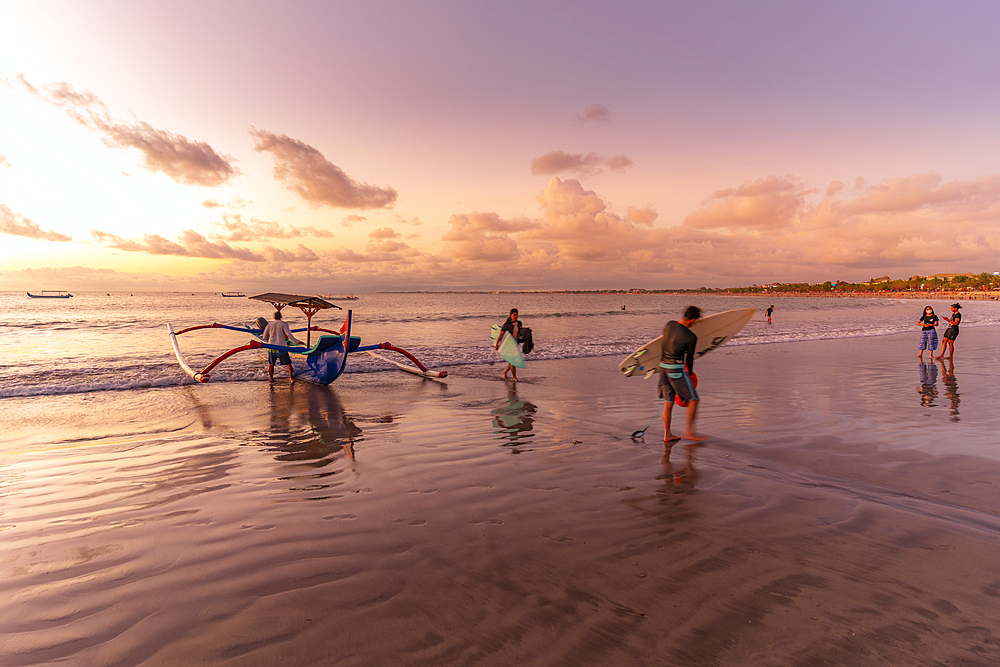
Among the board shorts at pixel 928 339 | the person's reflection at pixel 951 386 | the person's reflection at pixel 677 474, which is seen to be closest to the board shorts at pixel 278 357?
the person's reflection at pixel 677 474

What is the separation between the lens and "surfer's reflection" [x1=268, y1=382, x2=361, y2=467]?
7.18 meters

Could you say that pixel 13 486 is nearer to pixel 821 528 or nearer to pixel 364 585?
pixel 364 585

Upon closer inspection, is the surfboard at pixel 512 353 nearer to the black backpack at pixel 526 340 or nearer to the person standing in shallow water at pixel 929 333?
the black backpack at pixel 526 340

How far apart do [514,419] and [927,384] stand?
12.2 meters

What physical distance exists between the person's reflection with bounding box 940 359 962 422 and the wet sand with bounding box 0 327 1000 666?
32 cm

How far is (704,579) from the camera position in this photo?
140 inches

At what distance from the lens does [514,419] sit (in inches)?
363

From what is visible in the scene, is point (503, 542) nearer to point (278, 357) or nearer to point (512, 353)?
point (512, 353)

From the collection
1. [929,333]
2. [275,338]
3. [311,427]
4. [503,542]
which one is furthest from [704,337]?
[929,333]


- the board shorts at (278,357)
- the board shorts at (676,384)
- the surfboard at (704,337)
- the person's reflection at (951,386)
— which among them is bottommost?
the person's reflection at (951,386)

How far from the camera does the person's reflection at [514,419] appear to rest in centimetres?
795

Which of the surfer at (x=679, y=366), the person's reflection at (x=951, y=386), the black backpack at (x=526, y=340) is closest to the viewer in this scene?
the surfer at (x=679, y=366)

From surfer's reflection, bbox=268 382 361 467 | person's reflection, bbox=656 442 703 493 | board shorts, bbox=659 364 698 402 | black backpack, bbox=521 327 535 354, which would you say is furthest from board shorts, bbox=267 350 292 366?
person's reflection, bbox=656 442 703 493

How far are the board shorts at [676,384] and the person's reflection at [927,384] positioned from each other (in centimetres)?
696
